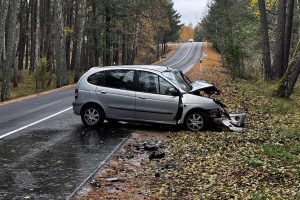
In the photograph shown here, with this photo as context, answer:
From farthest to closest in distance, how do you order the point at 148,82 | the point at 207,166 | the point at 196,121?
the point at 148,82, the point at 196,121, the point at 207,166

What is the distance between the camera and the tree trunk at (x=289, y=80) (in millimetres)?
18925

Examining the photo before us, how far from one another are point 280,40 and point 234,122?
14.4 meters

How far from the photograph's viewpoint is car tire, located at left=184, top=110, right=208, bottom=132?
13.1m

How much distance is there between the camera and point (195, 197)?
288 inches

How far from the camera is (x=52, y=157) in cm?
997

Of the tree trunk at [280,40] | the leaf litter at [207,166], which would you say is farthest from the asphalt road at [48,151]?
the tree trunk at [280,40]

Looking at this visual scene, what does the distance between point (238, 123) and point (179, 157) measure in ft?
14.1

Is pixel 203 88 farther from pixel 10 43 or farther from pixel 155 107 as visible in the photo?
pixel 10 43

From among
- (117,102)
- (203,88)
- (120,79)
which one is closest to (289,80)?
(203,88)

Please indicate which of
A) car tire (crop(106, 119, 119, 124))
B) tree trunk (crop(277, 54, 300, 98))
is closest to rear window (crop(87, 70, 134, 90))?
car tire (crop(106, 119, 119, 124))

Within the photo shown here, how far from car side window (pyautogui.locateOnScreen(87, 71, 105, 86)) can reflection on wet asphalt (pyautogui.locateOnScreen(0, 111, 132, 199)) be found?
1.37 metres

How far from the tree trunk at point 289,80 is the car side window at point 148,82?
779cm

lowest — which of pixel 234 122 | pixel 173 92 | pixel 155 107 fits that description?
pixel 234 122

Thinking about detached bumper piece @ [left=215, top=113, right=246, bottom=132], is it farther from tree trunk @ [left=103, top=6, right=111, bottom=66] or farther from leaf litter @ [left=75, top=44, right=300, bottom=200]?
tree trunk @ [left=103, top=6, right=111, bottom=66]
